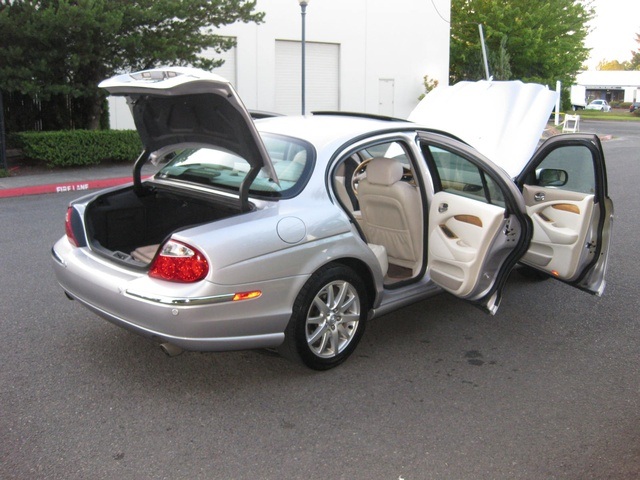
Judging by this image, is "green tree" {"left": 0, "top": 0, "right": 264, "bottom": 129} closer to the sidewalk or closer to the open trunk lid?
the sidewalk

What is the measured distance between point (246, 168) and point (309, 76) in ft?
69.3

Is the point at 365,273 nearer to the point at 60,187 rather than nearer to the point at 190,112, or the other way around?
the point at 190,112

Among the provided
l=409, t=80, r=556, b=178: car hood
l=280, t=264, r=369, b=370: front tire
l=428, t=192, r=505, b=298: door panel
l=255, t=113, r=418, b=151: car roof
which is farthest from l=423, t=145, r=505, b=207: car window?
l=280, t=264, r=369, b=370: front tire

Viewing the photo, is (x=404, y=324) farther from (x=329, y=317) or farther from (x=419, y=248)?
(x=329, y=317)

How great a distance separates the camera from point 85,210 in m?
4.54

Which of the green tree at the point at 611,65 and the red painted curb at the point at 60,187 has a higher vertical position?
the green tree at the point at 611,65

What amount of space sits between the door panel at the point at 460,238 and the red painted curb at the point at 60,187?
9.33m

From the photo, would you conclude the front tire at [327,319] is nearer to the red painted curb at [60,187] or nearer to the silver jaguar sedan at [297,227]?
the silver jaguar sedan at [297,227]

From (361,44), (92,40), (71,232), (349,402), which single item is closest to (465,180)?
(349,402)

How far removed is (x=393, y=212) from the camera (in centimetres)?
509

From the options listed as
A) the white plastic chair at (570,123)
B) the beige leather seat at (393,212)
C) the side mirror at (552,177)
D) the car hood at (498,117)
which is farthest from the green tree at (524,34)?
the beige leather seat at (393,212)

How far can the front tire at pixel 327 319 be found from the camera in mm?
4066

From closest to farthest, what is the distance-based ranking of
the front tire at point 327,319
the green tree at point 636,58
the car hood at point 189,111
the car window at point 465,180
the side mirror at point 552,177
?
the car hood at point 189,111 → the front tire at point 327,319 → the car window at point 465,180 → the side mirror at point 552,177 → the green tree at point 636,58

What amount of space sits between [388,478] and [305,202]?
1.74 meters
